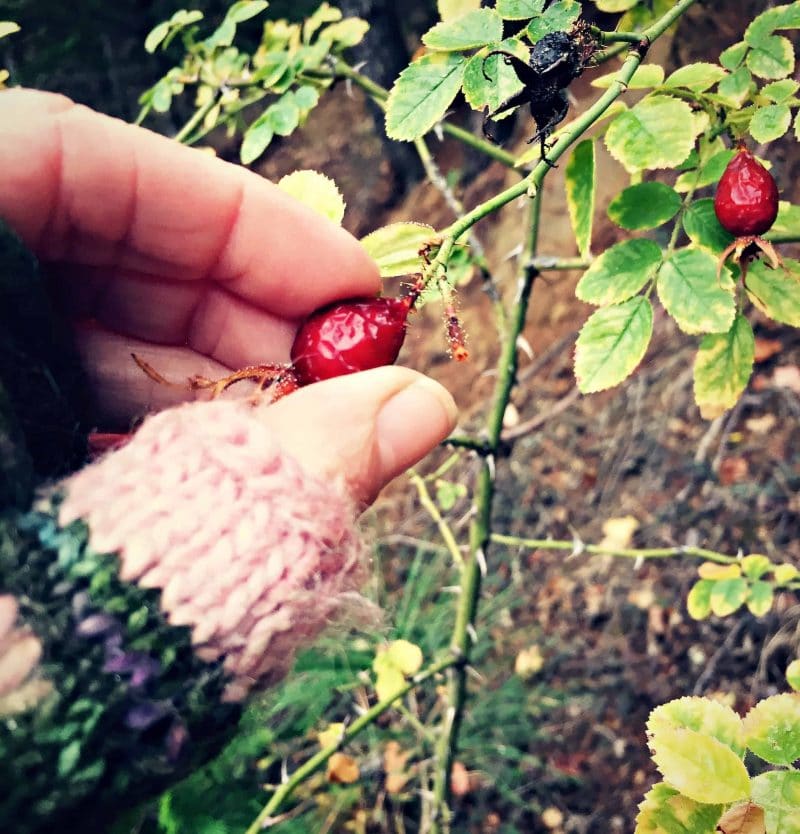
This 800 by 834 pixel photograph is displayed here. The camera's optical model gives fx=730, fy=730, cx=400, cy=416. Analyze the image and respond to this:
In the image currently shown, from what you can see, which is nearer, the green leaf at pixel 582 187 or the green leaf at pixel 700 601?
the green leaf at pixel 582 187

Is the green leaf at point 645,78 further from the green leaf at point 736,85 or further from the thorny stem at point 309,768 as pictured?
the thorny stem at point 309,768

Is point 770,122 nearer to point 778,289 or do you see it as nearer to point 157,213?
point 778,289

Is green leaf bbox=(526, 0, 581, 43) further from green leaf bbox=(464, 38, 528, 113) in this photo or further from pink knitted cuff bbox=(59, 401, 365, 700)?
pink knitted cuff bbox=(59, 401, 365, 700)

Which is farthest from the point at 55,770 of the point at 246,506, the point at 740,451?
the point at 740,451

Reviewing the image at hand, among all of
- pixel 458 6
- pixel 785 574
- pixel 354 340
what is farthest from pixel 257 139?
pixel 785 574

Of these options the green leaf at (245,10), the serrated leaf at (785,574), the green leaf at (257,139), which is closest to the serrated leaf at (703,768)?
the serrated leaf at (785,574)

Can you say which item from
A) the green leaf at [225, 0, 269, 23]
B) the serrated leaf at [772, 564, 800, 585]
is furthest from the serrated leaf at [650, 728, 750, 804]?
the green leaf at [225, 0, 269, 23]

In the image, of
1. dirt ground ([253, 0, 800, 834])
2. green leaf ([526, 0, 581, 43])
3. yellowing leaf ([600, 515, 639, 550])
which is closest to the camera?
green leaf ([526, 0, 581, 43])
